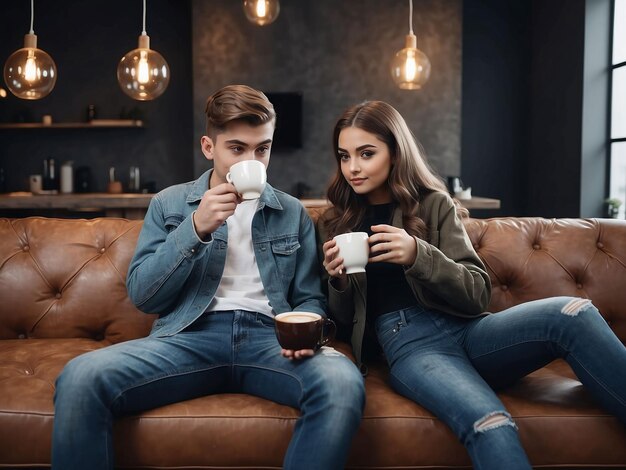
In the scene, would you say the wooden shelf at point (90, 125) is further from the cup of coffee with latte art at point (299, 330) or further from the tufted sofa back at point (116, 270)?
the cup of coffee with latte art at point (299, 330)

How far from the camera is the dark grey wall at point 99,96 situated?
21.8 feet

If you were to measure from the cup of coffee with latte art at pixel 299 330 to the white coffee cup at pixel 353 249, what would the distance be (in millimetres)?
148

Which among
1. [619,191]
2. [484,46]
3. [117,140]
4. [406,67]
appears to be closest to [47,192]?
[117,140]

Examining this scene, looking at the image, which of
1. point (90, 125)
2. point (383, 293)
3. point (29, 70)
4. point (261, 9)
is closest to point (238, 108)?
point (383, 293)

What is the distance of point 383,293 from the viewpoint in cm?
181

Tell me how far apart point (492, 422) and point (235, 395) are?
61 centimetres

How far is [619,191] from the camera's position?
5.86 m

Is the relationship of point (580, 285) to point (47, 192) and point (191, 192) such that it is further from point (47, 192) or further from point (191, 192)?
point (47, 192)

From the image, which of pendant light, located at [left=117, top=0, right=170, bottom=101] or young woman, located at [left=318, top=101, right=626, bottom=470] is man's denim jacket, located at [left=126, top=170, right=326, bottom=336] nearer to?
young woman, located at [left=318, top=101, right=626, bottom=470]

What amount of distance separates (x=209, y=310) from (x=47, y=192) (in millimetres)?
5117

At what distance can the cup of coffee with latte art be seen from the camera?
1447 millimetres

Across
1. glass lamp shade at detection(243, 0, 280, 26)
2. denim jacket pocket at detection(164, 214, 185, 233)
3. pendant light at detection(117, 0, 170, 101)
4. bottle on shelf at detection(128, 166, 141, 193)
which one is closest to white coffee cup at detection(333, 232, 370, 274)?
denim jacket pocket at detection(164, 214, 185, 233)

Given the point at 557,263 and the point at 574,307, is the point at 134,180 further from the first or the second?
the point at 574,307

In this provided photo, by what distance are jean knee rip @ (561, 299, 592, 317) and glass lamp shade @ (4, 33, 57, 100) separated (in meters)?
2.25
